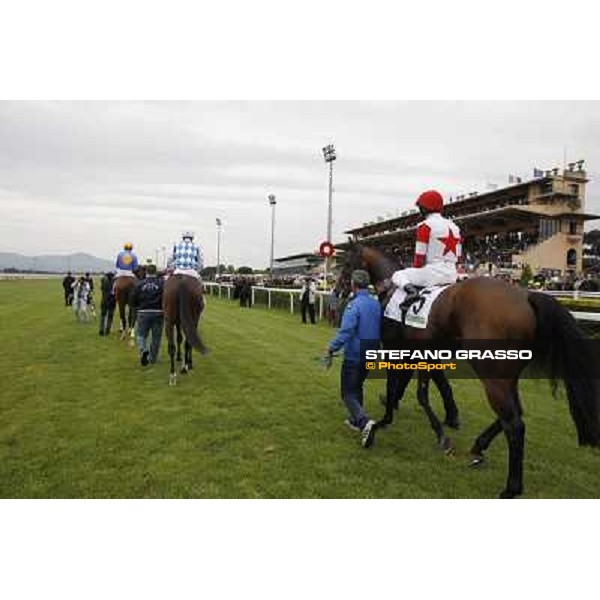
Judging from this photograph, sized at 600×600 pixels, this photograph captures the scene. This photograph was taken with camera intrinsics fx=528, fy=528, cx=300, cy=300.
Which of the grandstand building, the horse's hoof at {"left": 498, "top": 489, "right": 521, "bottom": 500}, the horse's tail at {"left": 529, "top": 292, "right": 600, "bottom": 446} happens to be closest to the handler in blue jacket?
the horse's hoof at {"left": 498, "top": 489, "right": 521, "bottom": 500}

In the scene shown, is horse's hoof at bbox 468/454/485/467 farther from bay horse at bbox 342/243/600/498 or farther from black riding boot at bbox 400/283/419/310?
black riding boot at bbox 400/283/419/310

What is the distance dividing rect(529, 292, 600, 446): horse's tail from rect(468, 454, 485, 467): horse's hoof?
30.0 inches

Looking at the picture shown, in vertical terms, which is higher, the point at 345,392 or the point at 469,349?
the point at 469,349

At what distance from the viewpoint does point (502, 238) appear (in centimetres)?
3403

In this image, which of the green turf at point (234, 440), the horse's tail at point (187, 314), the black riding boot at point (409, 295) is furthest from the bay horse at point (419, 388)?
the horse's tail at point (187, 314)

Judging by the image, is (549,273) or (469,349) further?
(549,273)

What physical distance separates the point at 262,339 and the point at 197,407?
5.34 m

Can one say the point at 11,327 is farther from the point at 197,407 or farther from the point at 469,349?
the point at 469,349

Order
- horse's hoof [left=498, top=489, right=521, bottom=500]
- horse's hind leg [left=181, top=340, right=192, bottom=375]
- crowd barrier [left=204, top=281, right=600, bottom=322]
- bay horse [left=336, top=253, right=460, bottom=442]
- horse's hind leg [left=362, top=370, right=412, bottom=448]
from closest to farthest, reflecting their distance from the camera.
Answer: horse's hoof [left=498, top=489, right=521, bottom=500]
bay horse [left=336, top=253, right=460, bottom=442]
horse's hind leg [left=362, top=370, right=412, bottom=448]
horse's hind leg [left=181, top=340, right=192, bottom=375]
crowd barrier [left=204, top=281, right=600, bottom=322]

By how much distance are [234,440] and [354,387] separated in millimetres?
1127

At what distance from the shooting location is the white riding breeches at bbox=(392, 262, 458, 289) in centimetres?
450

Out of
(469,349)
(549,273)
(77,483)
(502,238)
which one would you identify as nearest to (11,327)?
(77,483)

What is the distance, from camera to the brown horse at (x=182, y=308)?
21.1 feet

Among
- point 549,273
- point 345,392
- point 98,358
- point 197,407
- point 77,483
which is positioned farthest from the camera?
point 549,273
